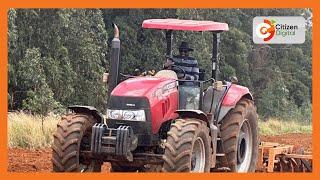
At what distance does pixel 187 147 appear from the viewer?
30.3ft

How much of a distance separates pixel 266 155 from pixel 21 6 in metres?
4.53

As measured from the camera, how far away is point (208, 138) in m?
9.82

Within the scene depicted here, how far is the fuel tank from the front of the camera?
32.3ft

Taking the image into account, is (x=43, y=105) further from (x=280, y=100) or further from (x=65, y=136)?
(x=280, y=100)

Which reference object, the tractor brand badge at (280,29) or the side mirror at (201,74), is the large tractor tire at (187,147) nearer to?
the tractor brand badge at (280,29)

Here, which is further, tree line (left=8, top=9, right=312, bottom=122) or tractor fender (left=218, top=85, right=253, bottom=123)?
tractor fender (left=218, top=85, right=253, bottom=123)

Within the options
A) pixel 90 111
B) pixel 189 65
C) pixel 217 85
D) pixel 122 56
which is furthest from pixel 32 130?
pixel 217 85

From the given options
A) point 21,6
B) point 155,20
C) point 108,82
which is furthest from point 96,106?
point 21,6

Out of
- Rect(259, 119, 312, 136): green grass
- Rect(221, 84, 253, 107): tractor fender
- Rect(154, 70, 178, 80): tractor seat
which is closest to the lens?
Rect(154, 70, 178, 80): tractor seat

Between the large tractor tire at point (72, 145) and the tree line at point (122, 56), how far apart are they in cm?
71

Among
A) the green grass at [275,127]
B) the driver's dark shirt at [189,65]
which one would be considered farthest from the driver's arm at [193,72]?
the green grass at [275,127]

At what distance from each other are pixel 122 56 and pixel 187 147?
2047 mm

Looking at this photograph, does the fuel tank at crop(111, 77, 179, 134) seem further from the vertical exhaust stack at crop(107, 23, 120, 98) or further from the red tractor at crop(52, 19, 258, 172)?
the vertical exhaust stack at crop(107, 23, 120, 98)

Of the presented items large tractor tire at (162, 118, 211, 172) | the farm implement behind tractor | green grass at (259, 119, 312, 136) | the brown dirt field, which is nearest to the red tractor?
large tractor tire at (162, 118, 211, 172)
